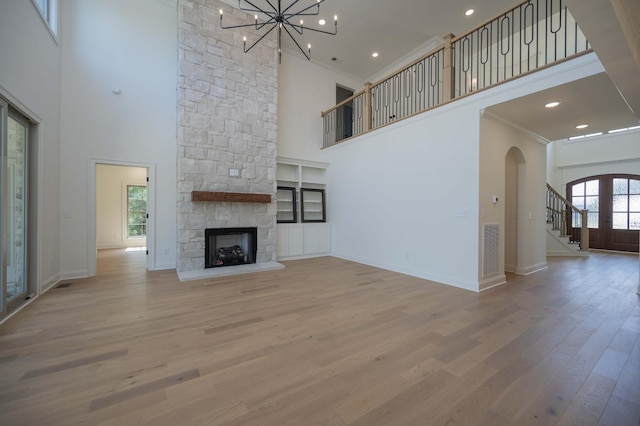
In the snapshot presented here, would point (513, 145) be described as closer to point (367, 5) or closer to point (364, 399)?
point (367, 5)

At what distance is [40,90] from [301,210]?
493cm

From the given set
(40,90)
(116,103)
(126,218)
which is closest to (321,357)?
(40,90)

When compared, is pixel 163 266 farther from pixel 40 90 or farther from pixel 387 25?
pixel 387 25

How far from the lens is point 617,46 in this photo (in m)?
1.83

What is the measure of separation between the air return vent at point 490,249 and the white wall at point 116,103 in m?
5.69

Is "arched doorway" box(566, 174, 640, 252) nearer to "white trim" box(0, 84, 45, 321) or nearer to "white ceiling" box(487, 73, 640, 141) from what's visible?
"white ceiling" box(487, 73, 640, 141)

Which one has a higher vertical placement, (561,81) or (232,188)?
(561,81)

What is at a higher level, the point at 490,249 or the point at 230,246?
the point at 490,249

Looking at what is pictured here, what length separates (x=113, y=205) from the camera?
8.18 meters

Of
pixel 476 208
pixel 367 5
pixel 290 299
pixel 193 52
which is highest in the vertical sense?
pixel 367 5

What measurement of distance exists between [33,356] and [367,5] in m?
7.10

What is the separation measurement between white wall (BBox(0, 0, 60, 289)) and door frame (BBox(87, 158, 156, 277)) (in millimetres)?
411

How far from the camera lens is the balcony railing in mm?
4453

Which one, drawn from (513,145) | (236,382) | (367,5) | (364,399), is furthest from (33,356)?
(367,5)
